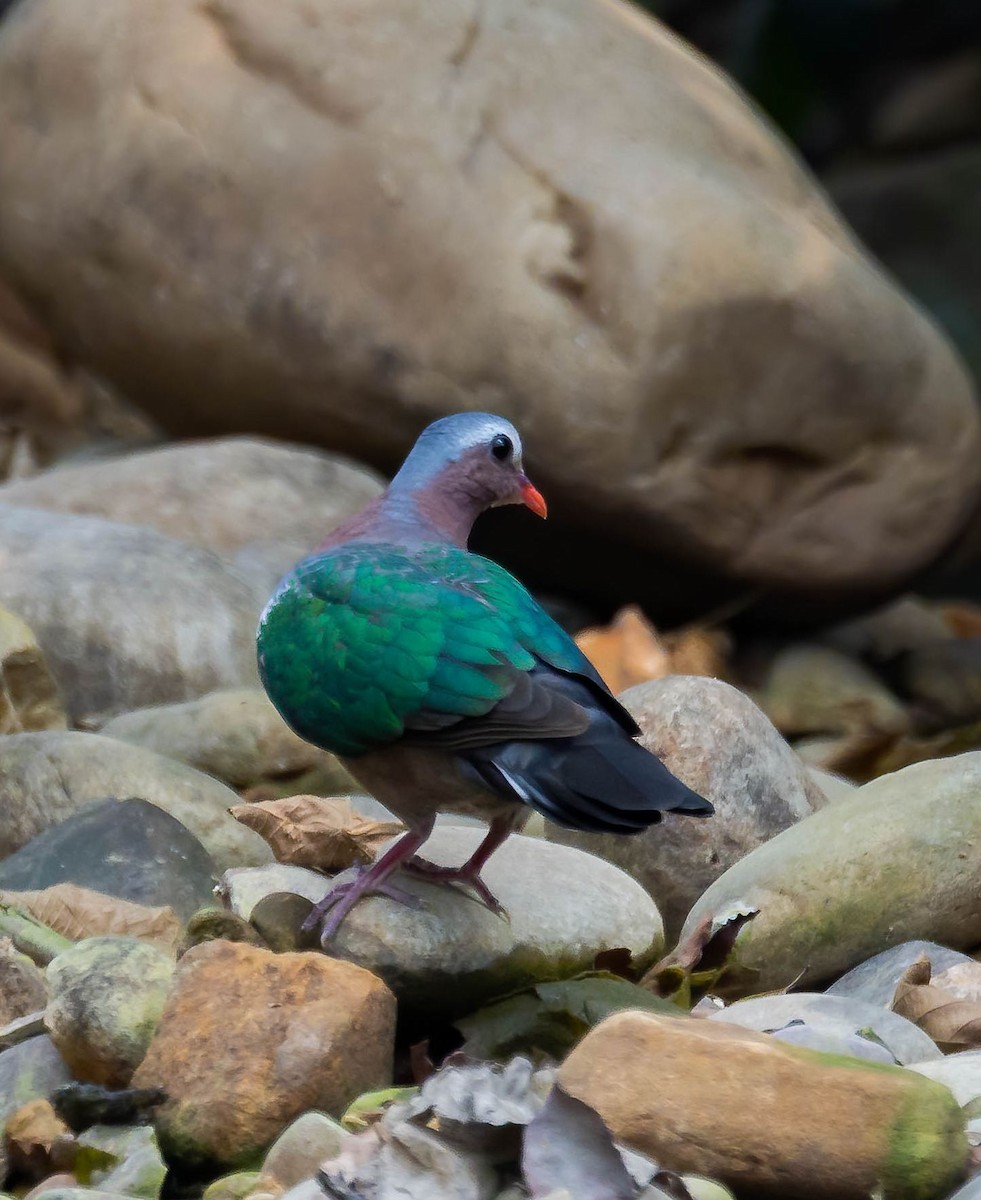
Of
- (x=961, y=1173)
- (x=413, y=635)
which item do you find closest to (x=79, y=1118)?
(x=413, y=635)

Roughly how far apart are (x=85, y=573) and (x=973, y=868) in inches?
108

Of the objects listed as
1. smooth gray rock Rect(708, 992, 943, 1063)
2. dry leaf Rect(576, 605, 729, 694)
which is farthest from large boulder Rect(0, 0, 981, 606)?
smooth gray rock Rect(708, 992, 943, 1063)

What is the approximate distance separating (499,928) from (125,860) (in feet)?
2.44

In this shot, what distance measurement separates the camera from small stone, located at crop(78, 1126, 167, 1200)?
8.41 ft

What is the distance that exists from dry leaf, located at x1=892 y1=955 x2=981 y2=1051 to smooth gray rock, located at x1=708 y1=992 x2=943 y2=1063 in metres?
0.15

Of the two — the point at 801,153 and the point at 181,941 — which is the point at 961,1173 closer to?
the point at 181,941

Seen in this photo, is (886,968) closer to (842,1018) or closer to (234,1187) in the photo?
(842,1018)

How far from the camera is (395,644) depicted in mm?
3182

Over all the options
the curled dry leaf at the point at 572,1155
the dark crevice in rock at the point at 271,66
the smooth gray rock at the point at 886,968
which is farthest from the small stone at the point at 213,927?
the dark crevice in rock at the point at 271,66

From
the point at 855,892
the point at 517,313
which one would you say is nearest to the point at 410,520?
the point at 855,892

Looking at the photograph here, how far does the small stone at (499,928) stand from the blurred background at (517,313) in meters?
2.59

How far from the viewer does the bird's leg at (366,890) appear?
3.13 metres

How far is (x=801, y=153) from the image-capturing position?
13289mm

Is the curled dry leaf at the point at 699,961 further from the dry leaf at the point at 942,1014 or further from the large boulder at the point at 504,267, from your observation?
the large boulder at the point at 504,267
